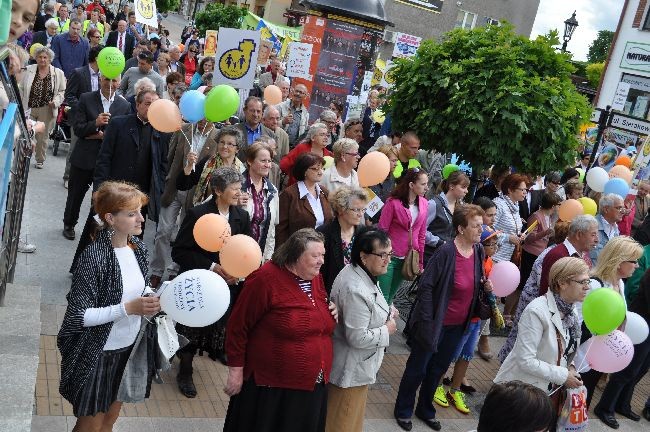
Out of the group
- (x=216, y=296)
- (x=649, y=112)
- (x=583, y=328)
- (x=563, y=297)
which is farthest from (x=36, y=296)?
(x=649, y=112)

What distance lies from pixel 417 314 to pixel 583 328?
2173 millimetres

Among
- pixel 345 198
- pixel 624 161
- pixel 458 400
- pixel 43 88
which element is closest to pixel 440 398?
pixel 458 400

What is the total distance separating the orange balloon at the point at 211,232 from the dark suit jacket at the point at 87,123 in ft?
9.86

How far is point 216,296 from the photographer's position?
13.6ft

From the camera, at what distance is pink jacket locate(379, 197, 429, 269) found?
23.4 ft

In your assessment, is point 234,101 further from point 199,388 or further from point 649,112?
point 649,112

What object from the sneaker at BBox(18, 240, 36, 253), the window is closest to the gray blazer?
the sneaker at BBox(18, 240, 36, 253)

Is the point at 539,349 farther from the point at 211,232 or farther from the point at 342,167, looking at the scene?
the point at 342,167

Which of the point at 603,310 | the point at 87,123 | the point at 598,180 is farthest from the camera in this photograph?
the point at 598,180

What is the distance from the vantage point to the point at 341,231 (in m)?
5.92

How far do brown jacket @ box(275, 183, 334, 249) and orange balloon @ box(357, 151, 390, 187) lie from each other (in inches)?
45.7

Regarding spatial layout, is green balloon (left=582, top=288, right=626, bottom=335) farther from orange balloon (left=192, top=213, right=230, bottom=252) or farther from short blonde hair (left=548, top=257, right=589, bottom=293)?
orange balloon (left=192, top=213, right=230, bottom=252)

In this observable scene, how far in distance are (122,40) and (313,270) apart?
13.4 metres

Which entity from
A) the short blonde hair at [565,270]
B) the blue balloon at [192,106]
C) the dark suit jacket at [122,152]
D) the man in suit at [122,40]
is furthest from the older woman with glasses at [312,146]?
the man in suit at [122,40]
